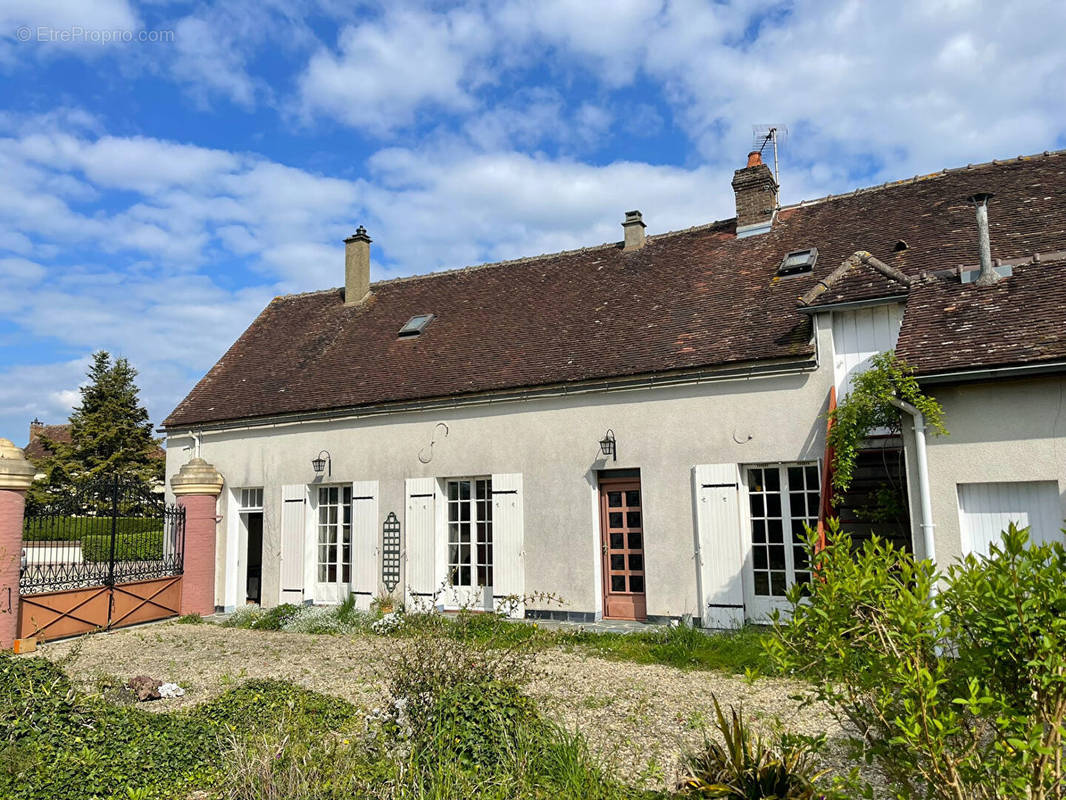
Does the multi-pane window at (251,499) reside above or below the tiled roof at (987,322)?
below

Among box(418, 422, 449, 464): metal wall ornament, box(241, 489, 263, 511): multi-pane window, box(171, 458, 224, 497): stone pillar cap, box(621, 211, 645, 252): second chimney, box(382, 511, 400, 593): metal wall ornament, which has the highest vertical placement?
box(621, 211, 645, 252): second chimney

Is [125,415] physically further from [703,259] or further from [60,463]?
[703,259]

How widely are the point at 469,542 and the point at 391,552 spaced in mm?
1292

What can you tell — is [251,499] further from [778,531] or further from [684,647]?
[778,531]

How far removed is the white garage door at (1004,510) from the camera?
7.50m

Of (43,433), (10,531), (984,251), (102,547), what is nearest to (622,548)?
(984,251)

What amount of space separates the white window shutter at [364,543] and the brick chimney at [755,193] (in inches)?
296

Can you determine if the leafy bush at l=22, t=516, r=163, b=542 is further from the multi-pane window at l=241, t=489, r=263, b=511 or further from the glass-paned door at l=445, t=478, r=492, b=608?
the glass-paned door at l=445, t=478, r=492, b=608

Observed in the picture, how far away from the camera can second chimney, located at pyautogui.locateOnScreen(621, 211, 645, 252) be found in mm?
13664

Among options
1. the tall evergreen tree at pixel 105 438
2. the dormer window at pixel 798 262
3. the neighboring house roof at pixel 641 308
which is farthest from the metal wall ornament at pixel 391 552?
the tall evergreen tree at pixel 105 438

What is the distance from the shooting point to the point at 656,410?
33.8 feet

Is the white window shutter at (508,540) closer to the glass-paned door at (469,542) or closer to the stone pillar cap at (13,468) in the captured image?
the glass-paned door at (469,542)

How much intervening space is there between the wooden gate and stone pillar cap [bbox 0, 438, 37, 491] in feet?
2.27

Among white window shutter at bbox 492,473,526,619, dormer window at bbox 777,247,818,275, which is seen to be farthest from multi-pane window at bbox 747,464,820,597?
white window shutter at bbox 492,473,526,619
